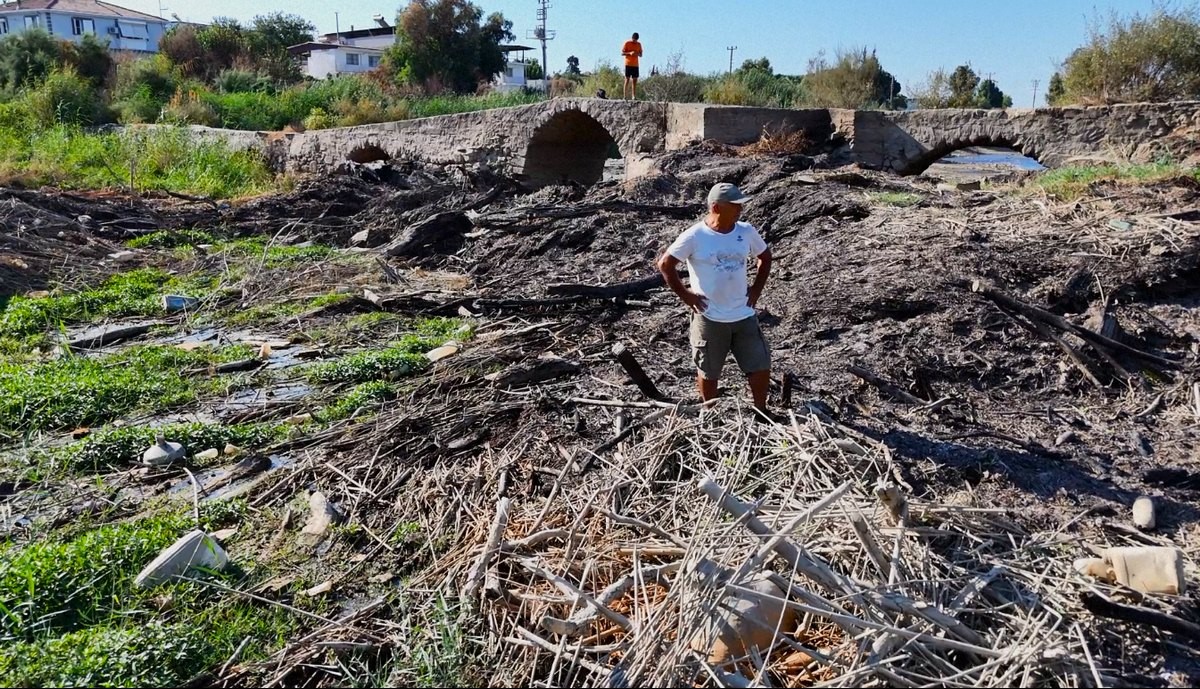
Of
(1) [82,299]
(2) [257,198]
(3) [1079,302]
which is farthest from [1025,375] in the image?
(2) [257,198]

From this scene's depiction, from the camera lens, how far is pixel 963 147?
12.3 meters

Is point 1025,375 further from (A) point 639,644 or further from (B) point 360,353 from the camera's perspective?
(B) point 360,353

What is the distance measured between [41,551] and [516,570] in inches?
82.5

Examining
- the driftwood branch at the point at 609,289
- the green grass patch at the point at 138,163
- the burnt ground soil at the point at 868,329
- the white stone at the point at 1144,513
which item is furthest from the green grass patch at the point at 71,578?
the green grass patch at the point at 138,163

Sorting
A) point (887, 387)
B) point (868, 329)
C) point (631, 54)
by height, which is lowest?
point (887, 387)

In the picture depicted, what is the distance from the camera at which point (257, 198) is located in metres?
16.5

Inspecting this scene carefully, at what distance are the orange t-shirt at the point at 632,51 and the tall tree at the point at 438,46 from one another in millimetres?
22385

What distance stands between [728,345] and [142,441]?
3.46 m

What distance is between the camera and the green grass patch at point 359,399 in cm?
558

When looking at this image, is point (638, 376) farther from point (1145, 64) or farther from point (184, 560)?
point (1145, 64)

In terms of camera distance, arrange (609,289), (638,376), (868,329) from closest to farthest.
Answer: (638,376), (868,329), (609,289)

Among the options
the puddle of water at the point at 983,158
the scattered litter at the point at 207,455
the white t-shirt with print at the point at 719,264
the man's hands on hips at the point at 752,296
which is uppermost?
the puddle of water at the point at 983,158

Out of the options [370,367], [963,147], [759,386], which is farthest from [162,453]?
Answer: [963,147]

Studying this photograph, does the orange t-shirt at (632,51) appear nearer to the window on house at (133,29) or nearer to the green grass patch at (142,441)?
the green grass patch at (142,441)
